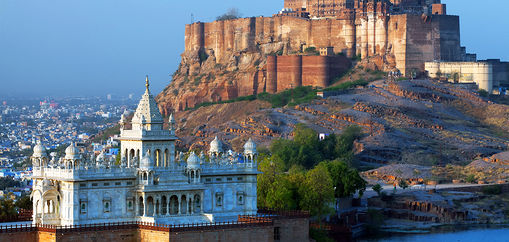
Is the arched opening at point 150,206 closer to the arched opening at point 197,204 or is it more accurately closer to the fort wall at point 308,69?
the arched opening at point 197,204

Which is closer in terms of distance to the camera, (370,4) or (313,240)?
(313,240)

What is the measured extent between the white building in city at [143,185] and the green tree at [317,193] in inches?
482

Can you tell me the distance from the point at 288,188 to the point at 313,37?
71.8 metres

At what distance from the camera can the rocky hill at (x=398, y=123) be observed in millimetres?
126938

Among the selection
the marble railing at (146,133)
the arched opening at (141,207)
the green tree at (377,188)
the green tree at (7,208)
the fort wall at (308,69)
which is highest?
the fort wall at (308,69)

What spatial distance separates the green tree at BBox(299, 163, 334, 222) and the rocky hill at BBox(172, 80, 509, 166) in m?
35.2

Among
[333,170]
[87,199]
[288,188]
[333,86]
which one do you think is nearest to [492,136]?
[333,86]

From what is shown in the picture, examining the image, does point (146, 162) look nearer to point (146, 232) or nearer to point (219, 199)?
point (146, 232)

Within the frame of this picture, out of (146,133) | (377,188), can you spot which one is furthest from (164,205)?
(377,188)

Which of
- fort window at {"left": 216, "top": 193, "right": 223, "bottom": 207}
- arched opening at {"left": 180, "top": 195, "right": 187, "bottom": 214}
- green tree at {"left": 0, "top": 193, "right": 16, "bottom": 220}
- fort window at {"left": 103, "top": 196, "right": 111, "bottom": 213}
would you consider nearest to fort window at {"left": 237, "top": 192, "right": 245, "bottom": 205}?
fort window at {"left": 216, "top": 193, "right": 223, "bottom": 207}

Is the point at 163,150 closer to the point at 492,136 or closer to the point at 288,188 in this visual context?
the point at 288,188

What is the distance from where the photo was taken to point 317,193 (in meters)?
86.8

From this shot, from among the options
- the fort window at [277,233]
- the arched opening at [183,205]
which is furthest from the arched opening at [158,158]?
the fort window at [277,233]

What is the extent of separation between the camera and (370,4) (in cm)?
14788
